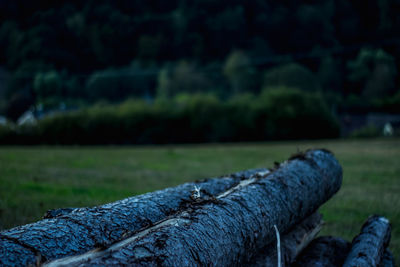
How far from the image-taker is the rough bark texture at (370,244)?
3.41 m

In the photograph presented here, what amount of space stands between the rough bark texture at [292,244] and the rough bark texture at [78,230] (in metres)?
0.90

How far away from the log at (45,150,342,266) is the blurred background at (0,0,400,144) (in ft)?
98.1

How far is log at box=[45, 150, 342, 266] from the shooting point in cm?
199

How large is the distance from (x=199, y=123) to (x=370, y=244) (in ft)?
103

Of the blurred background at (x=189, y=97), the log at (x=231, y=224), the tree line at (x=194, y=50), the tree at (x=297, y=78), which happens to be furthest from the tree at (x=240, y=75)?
the log at (x=231, y=224)

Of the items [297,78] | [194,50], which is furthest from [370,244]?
[194,50]

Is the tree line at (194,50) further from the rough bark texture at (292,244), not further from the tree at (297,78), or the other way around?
the rough bark texture at (292,244)

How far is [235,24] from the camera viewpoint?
8075 centimetres

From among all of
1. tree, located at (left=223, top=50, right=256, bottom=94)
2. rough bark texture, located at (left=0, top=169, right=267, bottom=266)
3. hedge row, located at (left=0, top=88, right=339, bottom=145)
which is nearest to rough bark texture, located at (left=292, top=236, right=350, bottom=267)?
rough bark texture, located at (left=0, top=169, right=267, bottom=266)

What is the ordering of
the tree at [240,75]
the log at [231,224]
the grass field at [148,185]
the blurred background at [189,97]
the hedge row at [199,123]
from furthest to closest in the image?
1. the tree at [240,75]
2. the hedge row at [199,123]
3. the blurred background at [189,97]
4. the grass field at [148,185]
5. the log at [231,224]

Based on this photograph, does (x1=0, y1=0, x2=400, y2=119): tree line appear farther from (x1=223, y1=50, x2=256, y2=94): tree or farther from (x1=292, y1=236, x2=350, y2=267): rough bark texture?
(x1=292, y1=236, x2=350, y2=267): rough bark texture

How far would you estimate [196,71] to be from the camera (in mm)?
73500

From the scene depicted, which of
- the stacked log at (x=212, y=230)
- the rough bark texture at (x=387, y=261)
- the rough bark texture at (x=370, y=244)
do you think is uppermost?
the stacked log at (x=212, y=230)

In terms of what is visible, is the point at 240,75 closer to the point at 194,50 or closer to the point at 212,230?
the point at 194,50
